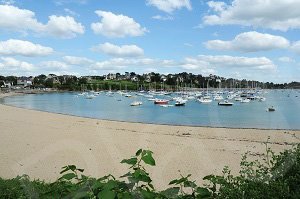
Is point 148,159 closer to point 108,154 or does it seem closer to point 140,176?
point 140,176

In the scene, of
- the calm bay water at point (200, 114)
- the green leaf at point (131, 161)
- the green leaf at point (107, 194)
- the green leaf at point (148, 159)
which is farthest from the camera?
the calm bay water at point (200, 114)

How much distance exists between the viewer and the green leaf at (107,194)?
2.60 metres

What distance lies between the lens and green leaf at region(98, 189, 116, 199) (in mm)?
2600

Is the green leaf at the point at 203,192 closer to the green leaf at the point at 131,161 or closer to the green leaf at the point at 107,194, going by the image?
the green leaf at the point at 131,161

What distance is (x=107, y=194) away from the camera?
8.59 feet

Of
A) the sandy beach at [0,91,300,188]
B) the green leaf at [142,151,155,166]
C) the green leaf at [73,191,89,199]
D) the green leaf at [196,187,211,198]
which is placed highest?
the green leaf at [142,151,155,166]

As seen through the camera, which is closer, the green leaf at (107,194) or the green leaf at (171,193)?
the green leaf at (107,194)

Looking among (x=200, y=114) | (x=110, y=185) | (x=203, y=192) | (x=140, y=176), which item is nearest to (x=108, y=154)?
(x=203, y=192)

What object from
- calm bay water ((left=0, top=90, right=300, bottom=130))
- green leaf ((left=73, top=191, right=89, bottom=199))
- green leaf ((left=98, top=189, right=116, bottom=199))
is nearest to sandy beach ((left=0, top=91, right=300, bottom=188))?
green leaf ((left=73, top=191, right=89, bottom=199))

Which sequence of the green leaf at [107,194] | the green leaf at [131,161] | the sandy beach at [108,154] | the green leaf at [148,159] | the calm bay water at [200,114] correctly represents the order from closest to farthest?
the green leaf at [107,194], the green leaf at [148,159], the green leaf at [131,161], the sandy beach at [108,154], the calm bay water at [200,114]

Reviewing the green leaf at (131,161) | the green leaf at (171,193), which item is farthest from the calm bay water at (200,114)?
the green leaf at (131,161)

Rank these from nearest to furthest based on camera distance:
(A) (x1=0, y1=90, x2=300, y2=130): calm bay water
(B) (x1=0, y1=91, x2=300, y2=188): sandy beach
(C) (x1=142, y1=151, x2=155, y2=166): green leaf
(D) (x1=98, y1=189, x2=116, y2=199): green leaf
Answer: (D) (x1=98, y1=189, x2=116, y2=199): green leaf
(C) (x1=142, y1=151, x2=155, y2=166): green leaf
(B) (x1=0, y1=91, x2=300, y2=188): sandy beach
(A) (x1=0, y1=90, x2=300, y2=130): calm bay water

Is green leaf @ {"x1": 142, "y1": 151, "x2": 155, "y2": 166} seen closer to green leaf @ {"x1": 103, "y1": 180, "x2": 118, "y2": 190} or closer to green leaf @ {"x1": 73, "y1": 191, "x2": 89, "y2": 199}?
green leaf @ {"x1": 103, "y1": 180, "x2": 118, "y2": 190}

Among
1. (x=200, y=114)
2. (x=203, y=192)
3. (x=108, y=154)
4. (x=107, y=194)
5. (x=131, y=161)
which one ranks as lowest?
(x=200, y=114)
